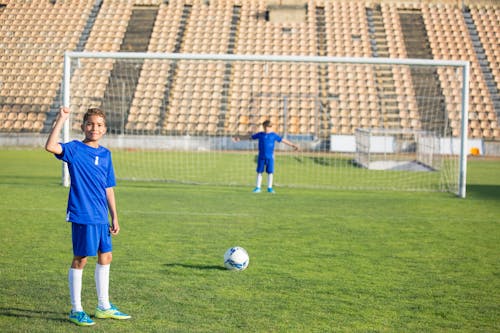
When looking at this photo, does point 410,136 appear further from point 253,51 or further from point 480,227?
point 480,227

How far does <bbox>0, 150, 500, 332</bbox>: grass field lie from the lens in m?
5.21

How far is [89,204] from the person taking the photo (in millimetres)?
4871

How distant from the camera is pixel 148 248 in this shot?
→ 800 centimetres

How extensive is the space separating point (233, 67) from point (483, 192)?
15.3 m

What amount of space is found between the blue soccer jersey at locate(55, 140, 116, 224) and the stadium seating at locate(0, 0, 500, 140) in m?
13.5

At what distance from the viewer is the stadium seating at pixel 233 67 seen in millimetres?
23047

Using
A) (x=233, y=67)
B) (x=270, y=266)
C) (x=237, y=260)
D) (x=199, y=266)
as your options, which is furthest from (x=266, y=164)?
(x=233, y=67)

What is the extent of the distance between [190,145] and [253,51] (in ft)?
28.6

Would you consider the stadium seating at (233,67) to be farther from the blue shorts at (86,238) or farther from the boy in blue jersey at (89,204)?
the blue shorts at (86,238)

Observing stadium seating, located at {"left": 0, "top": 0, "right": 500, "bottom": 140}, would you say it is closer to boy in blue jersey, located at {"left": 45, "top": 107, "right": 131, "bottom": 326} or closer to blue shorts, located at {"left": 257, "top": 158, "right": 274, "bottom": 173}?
blue shorts, located at {"left": 257, "top": 158, "right": 274, "bottom": 173}

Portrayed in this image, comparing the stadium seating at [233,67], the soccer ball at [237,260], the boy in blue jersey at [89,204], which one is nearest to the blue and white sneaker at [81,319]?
the boy in blue jersey at [89,204]

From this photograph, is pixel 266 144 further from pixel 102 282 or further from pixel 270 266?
pixel 102 282

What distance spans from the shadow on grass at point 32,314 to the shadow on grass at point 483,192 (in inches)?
431

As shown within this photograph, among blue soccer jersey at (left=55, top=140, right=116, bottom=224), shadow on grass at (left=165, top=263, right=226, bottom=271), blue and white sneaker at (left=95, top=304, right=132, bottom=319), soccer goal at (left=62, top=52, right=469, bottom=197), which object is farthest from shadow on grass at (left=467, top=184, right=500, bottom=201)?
blue soccer jersey at (left=55, top=140, right=116, bottom=224)
